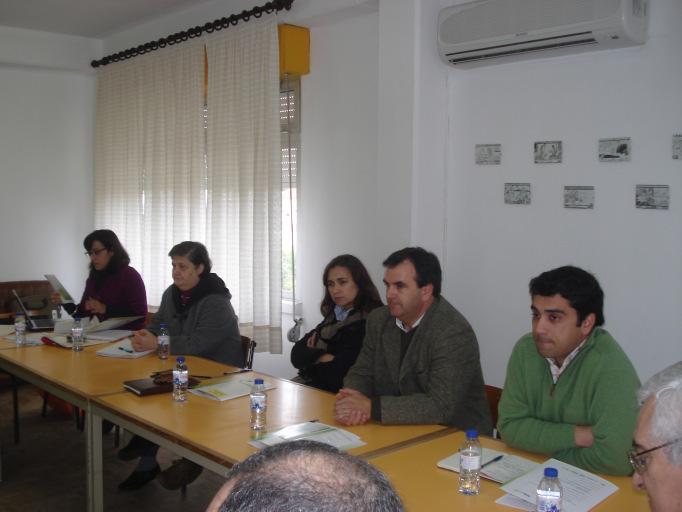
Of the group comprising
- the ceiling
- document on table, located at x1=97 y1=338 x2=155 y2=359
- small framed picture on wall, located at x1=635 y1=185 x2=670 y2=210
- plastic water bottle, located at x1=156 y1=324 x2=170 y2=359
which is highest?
the ceiling

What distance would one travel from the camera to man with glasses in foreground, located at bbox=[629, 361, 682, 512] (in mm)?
1231

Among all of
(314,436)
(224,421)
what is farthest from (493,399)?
(224,421)

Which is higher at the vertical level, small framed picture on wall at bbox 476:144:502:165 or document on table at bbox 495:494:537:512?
small framed picture on wall at bbox 476:144:502:165

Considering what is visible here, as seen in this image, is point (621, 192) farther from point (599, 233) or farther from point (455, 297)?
point (455, 297)

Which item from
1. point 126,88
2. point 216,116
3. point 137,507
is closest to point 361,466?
point 137,507

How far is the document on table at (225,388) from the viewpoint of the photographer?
113 inches

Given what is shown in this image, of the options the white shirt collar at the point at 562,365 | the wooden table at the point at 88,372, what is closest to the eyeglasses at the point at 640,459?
the white shirt collar at the point at 562,365

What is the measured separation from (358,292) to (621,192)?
1.33 meters

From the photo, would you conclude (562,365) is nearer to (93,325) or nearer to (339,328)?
(339,328)

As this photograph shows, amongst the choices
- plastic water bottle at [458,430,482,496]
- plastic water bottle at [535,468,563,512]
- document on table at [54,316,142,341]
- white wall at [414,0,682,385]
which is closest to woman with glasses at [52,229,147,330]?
document on table at [54,316,142,341]

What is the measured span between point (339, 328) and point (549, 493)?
184 centimetres

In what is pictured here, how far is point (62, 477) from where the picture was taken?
391 centimetres

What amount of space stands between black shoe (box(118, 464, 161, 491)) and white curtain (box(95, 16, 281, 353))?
1301 millimetres

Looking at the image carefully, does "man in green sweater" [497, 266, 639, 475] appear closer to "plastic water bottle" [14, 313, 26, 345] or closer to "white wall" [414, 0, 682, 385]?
"white wall" [414, 0, 682, 385]
